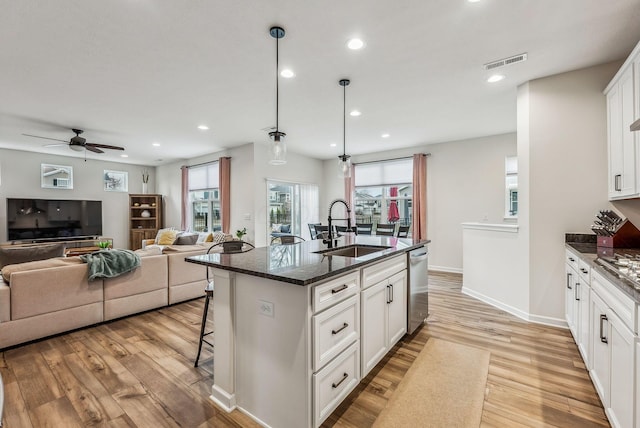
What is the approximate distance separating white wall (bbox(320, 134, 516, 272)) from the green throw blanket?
5426 mm

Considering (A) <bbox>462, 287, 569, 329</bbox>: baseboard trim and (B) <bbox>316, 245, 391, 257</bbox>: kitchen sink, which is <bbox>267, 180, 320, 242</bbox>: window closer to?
(B) <bbox>316, 245, 391, 257</bbox>: kitchen sink

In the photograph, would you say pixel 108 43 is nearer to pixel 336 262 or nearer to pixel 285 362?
pixel 336 262

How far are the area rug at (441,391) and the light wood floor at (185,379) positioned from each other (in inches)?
2.8

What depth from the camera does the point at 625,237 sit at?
2.56 metres

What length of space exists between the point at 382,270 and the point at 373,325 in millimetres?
429

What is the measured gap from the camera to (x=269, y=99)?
3.79m

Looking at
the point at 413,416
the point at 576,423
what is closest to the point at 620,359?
the point at 576,423

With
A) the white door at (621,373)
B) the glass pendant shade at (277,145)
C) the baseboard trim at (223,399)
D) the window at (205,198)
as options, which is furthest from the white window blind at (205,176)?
the white door at (621,373)

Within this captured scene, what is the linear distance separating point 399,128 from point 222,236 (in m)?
4.19

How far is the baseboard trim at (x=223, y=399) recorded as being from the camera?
1892 millimetres

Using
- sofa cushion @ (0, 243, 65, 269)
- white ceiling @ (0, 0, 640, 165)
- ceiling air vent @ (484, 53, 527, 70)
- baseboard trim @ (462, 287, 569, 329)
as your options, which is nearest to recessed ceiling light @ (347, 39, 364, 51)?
white ceiling @ (0, 0, 640, 165)

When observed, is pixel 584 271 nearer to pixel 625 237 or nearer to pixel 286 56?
pixel 625 237

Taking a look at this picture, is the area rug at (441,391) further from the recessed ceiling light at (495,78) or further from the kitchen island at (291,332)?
the recessed ceiling light at (495,78)

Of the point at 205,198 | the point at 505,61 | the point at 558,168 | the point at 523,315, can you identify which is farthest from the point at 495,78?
the point at 205,198
